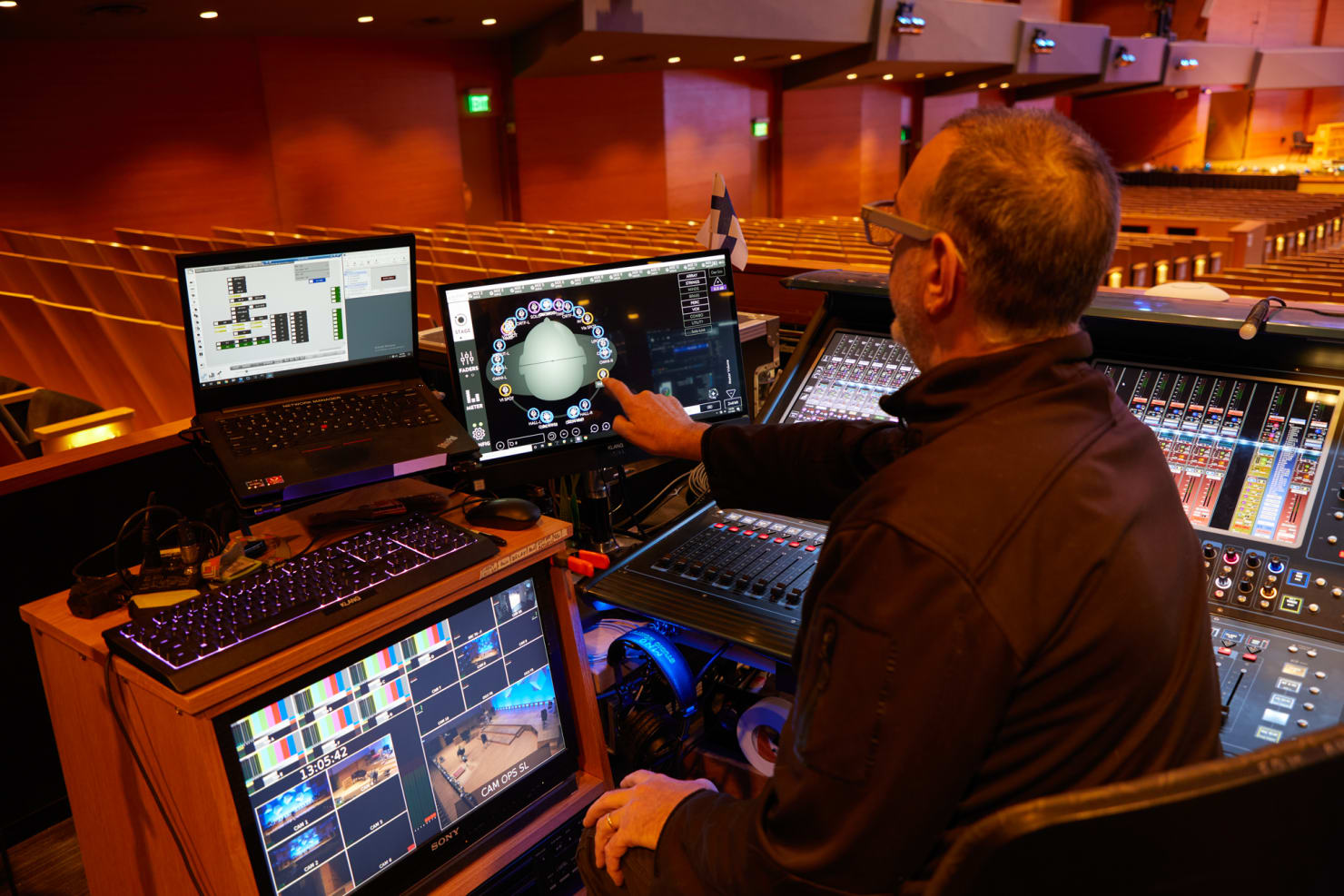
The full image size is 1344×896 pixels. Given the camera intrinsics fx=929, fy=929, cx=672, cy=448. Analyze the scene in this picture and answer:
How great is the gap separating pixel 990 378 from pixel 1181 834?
44 centimetres

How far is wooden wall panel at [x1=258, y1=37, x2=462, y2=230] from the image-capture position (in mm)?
8664

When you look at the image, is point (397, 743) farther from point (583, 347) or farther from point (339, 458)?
point (583, 347)

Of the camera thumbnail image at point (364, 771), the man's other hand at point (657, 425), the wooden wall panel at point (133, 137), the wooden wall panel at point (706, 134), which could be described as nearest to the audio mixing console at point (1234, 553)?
the man's other hand at point (657, 425)

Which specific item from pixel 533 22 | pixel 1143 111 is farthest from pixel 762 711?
pixel 1143 111

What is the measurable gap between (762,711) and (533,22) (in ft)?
28.1

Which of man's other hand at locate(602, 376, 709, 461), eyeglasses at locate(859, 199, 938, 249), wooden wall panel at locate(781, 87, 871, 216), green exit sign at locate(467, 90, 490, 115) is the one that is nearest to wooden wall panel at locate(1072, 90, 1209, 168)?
wooden wall panel at locate(781, 87, 871, 216)

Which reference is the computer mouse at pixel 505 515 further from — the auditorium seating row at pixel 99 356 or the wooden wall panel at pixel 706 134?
the wooden wall panel at pixel 706 134

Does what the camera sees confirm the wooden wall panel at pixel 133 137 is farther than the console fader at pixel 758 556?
Yes

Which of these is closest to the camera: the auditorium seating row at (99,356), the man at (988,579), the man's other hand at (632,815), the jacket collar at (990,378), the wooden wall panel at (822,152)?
the man at (988,579)

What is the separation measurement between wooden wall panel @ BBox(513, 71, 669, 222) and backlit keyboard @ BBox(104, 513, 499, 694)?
9.54m

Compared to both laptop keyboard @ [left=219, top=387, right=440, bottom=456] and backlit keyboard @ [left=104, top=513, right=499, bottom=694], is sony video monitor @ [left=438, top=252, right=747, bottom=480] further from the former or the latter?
backlit keyboard @ [left=104, top=513, right=499, bottom=694]

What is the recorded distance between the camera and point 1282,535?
1436 millimetres

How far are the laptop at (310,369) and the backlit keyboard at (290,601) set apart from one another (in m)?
0.11

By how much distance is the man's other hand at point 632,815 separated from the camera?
1138 mm
